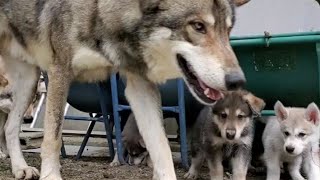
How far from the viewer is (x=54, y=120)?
4.10 metres

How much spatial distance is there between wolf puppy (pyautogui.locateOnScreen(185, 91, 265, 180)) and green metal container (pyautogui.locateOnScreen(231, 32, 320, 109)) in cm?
33

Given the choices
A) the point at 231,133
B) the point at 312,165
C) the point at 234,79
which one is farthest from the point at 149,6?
the point at 312,165

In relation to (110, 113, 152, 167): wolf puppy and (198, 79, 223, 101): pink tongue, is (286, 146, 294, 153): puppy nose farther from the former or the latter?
(110, 113, 152, 167): wolf puppy

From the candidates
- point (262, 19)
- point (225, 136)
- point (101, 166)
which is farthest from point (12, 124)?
point (262, 19)

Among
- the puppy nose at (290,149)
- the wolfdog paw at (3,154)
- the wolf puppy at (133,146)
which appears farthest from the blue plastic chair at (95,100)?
the puppy nose at (290,149)

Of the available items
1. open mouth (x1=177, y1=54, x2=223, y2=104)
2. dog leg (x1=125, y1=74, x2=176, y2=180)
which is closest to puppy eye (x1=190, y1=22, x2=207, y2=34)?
open mouth (x1=177, y1=54, x2=223, y2=104)

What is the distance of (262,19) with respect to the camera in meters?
6.60

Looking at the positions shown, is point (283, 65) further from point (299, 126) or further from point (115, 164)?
point (115, 164)

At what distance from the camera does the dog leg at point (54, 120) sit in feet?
13.4

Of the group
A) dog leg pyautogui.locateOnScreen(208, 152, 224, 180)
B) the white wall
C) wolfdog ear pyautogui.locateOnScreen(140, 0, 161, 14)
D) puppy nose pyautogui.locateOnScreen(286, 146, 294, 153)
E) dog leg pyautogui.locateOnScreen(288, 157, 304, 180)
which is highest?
wolfdog ear pyautogui.locateOnScreen(140, 0, 161, 14)

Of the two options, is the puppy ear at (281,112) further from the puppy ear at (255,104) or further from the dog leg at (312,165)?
the dog leg at (312,165)

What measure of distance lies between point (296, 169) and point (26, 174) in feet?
7.49

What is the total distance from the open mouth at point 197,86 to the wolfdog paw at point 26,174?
165 centimetres

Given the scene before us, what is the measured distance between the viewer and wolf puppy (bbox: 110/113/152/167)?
5848 millimetres
